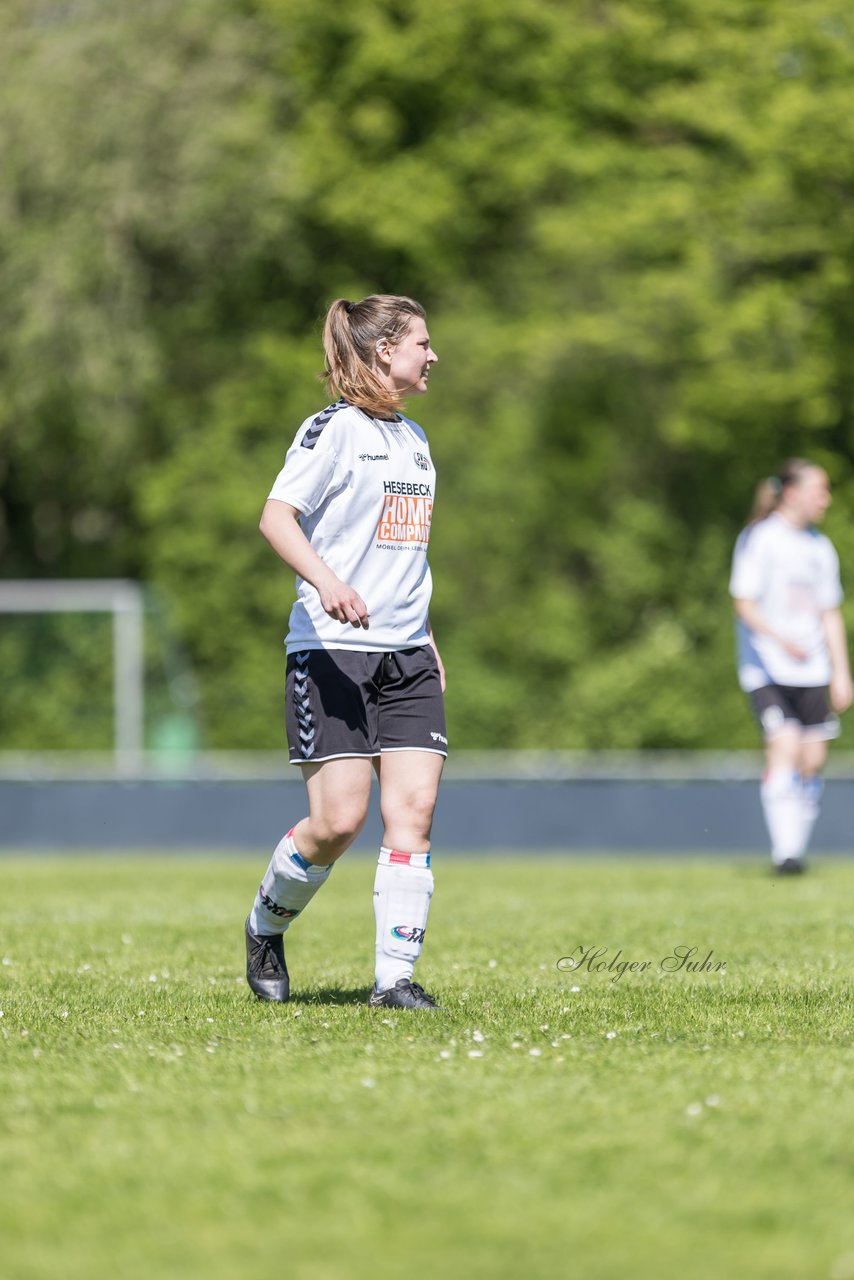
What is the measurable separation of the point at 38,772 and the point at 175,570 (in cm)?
457

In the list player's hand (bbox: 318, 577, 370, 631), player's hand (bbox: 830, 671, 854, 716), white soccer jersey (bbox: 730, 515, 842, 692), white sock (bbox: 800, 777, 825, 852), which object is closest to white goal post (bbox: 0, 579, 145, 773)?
white soccer jersey (bbox: 730, 515, 842, 692)

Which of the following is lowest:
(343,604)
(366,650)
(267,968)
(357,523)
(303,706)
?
(267,968)

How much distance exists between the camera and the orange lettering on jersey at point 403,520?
18.4 ft

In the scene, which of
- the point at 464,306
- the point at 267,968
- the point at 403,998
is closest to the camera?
the point at 403,998

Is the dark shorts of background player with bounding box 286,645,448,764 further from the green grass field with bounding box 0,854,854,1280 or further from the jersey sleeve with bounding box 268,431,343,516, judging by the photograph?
the green grass field with bounding box 0,854,854,1280

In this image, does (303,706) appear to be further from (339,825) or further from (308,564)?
(308,564)

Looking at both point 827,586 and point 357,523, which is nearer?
point 357,523

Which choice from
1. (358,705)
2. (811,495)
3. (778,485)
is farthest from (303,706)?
(778,485)

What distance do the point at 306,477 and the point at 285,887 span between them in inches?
48.8

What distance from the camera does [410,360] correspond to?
5676 mm

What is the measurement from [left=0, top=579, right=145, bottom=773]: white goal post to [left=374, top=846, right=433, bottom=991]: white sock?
41.4 ft

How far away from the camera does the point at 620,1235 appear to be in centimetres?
293

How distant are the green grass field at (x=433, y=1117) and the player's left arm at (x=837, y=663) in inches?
137

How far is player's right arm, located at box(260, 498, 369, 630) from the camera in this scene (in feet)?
16.9
